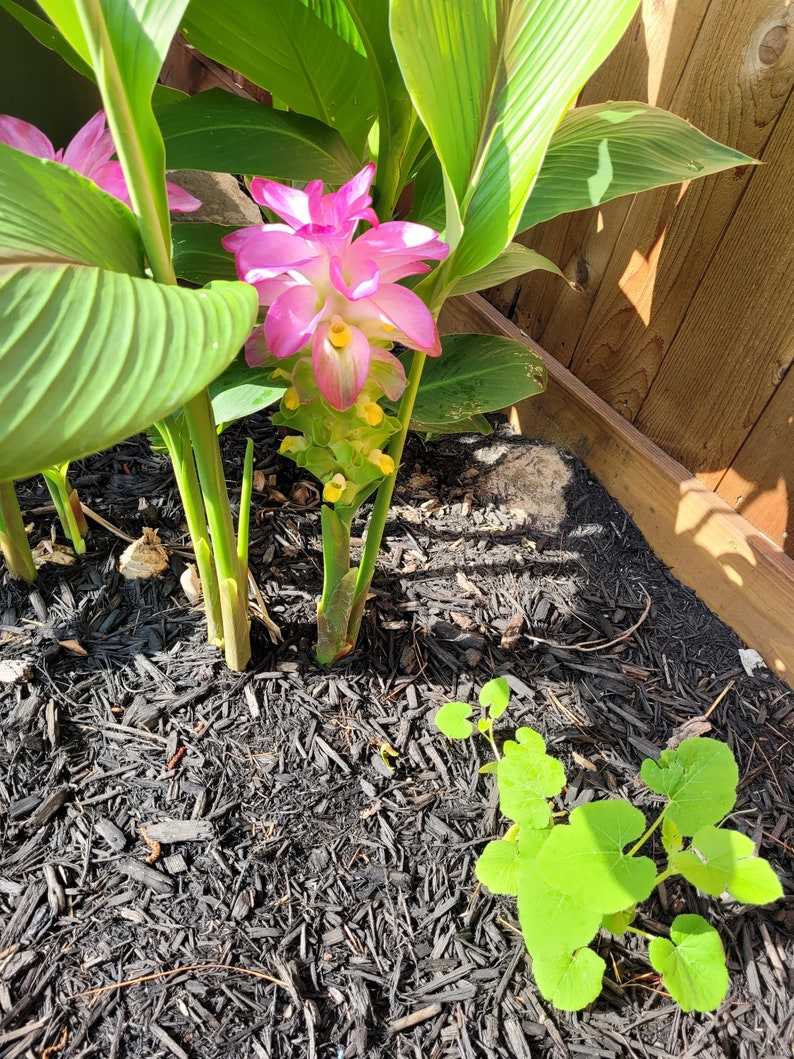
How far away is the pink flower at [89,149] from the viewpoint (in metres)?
0.57

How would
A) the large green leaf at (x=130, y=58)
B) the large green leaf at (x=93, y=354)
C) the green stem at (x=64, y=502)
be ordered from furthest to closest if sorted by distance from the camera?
the green stem at (x=64, y=502) → the large green leaf at (x=130, y=58) → the large green leaf at (x=93, y=354)

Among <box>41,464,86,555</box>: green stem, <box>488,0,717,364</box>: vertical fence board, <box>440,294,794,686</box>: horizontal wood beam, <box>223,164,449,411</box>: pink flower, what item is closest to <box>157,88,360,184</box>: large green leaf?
<box>223,164,449,411</box>: pink flower

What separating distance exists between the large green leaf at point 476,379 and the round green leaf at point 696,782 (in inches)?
18.5

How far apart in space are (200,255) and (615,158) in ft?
1.50

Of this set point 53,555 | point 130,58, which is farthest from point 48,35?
point 53,555

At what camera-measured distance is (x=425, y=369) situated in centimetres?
97

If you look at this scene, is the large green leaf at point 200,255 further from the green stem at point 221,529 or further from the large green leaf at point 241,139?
the green stem at point 221,529

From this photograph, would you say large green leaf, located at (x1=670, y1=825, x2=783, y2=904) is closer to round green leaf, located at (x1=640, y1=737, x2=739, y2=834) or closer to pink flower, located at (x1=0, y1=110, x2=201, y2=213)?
round green leaf, located at (x1=640, y1=737, x2=739, y2=834)

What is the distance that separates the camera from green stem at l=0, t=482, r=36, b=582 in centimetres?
87

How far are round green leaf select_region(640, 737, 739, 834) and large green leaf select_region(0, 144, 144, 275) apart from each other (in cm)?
68

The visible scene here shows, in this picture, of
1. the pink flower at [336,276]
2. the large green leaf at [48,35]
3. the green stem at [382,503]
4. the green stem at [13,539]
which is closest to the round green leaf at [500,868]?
the green stem at [382,503]

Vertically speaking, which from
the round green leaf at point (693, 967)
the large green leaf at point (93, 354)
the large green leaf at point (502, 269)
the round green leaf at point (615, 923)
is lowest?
the round green leaf at point (615, 923)

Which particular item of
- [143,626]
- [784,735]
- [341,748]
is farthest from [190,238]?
[784,735]

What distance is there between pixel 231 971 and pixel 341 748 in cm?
27
